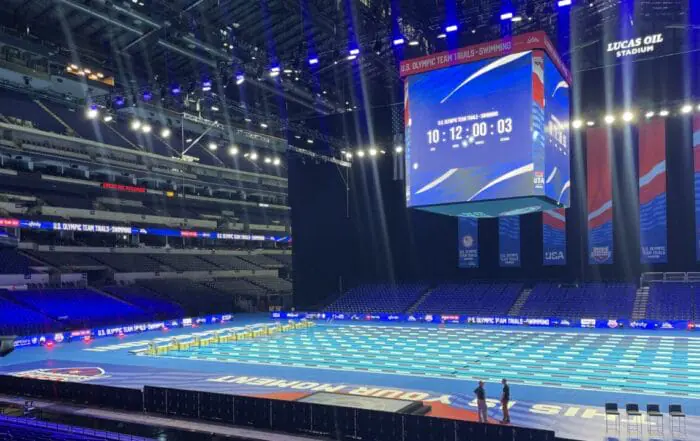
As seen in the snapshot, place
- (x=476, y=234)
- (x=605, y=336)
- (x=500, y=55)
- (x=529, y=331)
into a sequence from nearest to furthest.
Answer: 1. (x=500, y=55)
2. (x=605, y=336)
3. (x=529, y=331)
4. (x=476, y=234)

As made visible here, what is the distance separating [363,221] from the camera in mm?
39438

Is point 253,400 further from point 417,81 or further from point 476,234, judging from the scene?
point 476,234

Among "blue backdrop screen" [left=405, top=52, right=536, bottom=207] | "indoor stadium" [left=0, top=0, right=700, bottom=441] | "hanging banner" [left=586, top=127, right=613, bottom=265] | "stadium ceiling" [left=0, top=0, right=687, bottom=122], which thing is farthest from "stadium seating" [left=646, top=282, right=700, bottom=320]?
"blue backdrop screen" [left=405, top=52, right=536, bottom=207]

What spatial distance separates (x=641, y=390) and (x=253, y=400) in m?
10.8

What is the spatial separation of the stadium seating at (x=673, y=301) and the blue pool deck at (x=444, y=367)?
173cm

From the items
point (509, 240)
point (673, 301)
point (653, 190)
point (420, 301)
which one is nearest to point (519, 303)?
point (509, 240)

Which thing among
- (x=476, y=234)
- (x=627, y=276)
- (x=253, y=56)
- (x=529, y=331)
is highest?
(x=253, y=56)

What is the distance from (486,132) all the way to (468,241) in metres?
21.8

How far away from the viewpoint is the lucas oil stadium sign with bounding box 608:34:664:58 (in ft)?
86.2

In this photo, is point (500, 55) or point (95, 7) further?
point (95, 7)

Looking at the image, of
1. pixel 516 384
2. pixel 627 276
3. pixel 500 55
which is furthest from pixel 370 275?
pixel 500 55

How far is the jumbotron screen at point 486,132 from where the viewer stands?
15.8 m

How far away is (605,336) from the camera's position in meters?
28.1

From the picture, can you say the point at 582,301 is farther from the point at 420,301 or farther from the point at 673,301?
the point at 420,301
